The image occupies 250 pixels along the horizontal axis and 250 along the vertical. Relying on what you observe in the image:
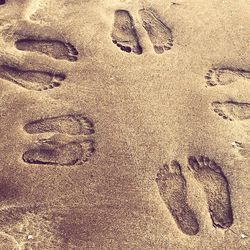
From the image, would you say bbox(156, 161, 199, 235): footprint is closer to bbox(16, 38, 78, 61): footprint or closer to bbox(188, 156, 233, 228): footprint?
bbox(188, 156, 233, 228): footprint

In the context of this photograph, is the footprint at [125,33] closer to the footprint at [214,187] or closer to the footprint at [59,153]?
the footprint at [59,153]

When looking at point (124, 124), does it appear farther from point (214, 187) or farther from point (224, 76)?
point (224, 76)

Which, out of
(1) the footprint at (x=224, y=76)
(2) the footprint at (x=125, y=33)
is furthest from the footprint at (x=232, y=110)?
(2) the footprint at (x=125, y=33)

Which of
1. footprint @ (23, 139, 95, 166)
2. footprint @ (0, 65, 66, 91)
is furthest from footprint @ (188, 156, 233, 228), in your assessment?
footprint @ (0, 65, 66, 91)

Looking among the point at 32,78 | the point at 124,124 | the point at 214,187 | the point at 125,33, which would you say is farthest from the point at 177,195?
the point at 125,33

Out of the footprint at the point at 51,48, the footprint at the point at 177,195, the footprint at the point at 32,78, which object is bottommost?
the footprint at the point at 177,195

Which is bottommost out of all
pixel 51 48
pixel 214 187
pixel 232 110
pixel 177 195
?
pixel 177 195

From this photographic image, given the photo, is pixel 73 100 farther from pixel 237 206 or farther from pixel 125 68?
pixel 237 206
